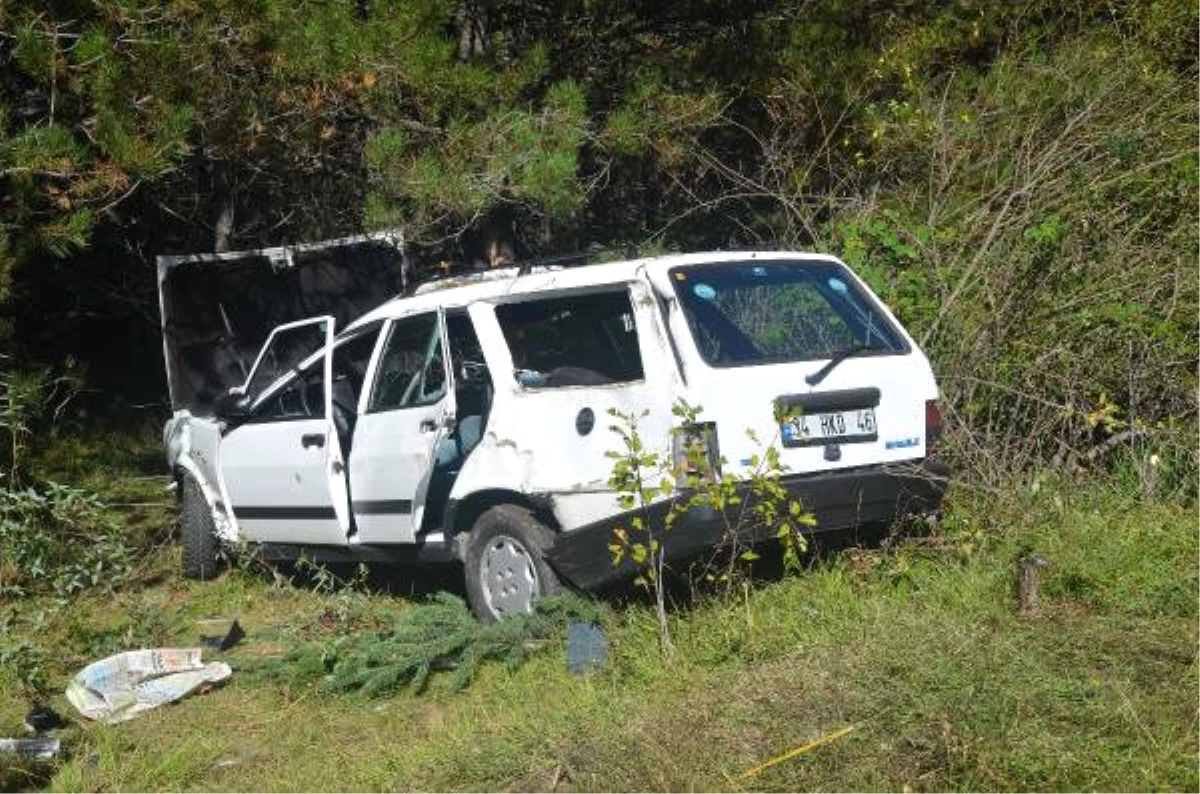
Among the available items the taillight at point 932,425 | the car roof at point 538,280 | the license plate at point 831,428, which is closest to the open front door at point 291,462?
the car roof at point 538,280

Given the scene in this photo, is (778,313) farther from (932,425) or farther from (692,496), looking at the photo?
(692,496)

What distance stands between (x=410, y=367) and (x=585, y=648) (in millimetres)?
2383

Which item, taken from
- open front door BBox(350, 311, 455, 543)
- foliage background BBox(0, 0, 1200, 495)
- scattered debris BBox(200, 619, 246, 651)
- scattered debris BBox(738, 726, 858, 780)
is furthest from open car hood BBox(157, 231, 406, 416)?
scattered debris BBox(738, 726, 858, 780)

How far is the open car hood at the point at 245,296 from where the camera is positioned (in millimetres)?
10789

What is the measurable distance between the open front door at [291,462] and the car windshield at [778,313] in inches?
101

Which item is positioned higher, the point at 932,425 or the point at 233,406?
the point at 233,406

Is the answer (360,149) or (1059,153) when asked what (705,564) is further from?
(360,149)

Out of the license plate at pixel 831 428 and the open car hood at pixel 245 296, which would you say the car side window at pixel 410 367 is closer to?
the license plate at pixel 831 428

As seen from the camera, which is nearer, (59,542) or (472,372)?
(472,372)

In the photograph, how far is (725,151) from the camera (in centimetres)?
1191

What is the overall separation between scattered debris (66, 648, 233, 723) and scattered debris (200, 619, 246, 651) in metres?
0.56

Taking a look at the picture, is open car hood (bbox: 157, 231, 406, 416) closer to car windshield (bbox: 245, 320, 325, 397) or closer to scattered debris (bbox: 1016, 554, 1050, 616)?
car windshield (bbox: 245, 320, 325, 397)

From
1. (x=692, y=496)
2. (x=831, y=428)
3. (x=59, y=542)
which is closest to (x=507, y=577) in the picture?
(x=692, y=496)

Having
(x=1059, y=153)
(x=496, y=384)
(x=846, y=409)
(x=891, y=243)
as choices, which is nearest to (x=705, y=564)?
(x=846, y=409)
